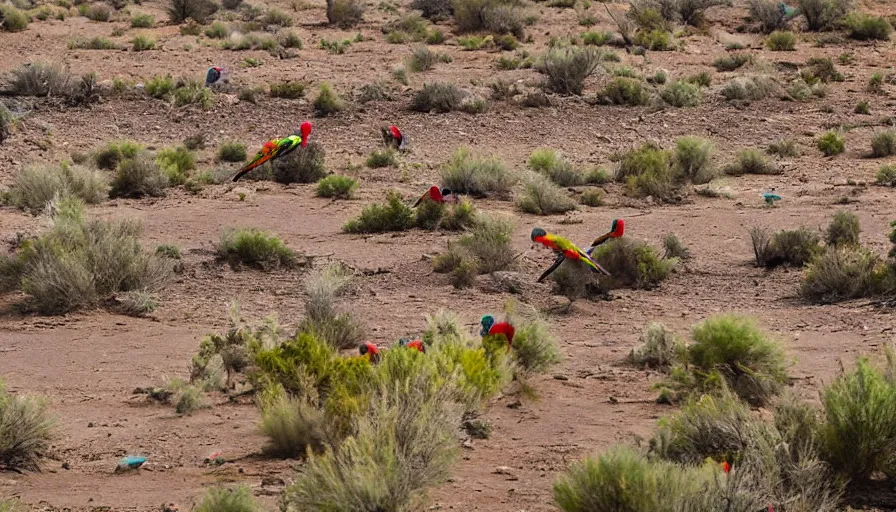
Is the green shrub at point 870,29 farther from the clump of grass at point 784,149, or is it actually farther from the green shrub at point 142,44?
the green shrub at point 142,44

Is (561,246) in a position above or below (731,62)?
below

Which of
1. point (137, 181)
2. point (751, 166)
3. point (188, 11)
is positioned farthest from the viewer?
point (188, 11)

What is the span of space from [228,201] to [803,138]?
11.9 meters

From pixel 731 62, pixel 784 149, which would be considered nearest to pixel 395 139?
pixel 784 149

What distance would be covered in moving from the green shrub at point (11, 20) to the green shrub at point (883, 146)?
2761cm

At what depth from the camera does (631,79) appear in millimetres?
30688

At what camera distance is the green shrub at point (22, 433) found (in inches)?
397

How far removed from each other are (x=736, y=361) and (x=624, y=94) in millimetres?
18565

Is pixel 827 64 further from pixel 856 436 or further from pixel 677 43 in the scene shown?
pixel 856 436

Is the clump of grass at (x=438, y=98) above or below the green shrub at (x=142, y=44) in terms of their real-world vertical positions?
below

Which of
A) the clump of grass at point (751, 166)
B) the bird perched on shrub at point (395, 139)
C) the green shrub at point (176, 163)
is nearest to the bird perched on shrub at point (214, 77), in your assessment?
the green shrub at point (176, 163)

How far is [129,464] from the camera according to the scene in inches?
396

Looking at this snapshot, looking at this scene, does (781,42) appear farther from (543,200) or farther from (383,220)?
(383,220)

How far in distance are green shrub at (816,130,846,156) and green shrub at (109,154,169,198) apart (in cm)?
1257
